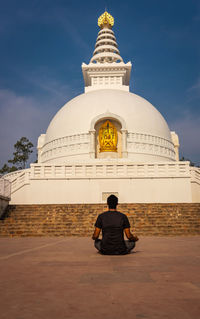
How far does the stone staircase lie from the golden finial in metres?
41.5

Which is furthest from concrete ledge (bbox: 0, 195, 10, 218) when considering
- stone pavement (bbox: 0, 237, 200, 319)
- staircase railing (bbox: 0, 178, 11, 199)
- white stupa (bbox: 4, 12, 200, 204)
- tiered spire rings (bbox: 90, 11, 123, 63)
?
tiered spire rings (bbox: 90, 11, 123, 63)

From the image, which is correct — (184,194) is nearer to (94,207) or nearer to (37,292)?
(94,207)

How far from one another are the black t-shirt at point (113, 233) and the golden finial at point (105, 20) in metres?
50.2

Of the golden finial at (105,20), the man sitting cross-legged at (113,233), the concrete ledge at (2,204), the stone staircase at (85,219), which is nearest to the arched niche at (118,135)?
the stone staircase at (85,219)

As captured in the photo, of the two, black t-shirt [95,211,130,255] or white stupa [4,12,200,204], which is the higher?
white stupa [4,12,200,204]

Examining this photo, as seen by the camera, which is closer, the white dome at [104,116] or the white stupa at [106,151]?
the white stupa at [106,151]

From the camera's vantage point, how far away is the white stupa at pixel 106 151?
24.0 metres

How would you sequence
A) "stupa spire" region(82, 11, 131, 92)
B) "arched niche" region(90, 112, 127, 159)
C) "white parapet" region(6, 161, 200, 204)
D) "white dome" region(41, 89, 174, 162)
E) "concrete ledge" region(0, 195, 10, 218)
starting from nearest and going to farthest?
"concrete ledge" region(0, 195, 10, 218), "white parapet" region(6, 161, 200, 204), "arched niche" region(90, 112, 127, 159), "white dome" region(41, 89, 174, 162), "stupa spire" region(82, 11, 131, 92)

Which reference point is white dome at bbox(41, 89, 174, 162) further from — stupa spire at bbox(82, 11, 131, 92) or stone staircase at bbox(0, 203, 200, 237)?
stone staircase at bbox(0, 203, 200, 237)

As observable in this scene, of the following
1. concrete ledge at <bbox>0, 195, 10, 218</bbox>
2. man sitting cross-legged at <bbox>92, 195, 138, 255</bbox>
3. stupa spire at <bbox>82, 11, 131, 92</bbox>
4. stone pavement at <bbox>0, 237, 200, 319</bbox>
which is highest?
stupa spire at <bbox>82, 11, 131, 92</bbox>

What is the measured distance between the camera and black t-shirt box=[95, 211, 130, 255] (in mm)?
6141

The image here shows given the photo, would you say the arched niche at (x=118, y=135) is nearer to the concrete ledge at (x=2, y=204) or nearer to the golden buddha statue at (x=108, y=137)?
the golden buddha statue at (x=108, y=137)

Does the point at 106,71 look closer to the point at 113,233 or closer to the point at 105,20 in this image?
the point at 105,20

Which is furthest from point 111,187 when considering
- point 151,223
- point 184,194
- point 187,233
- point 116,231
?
point 116,231
